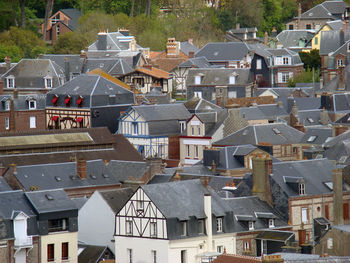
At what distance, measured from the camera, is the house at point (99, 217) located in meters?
65.0

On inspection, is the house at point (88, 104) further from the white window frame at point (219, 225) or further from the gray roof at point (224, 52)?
the white window frame at point (219, 225)

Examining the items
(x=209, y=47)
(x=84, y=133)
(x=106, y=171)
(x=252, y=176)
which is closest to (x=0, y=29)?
(x=209, y=47)

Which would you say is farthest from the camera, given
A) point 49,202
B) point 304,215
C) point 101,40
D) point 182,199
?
point 101,40

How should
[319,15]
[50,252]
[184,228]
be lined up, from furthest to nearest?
[319,15] → [50,252] → [184,228]

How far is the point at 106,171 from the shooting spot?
247 feet

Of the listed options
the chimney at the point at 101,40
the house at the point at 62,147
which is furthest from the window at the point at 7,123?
the chimney at the point at 101,40

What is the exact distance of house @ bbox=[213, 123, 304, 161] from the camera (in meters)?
84.9

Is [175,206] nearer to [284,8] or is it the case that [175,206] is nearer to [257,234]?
[257,234]

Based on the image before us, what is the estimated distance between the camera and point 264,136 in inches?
3393

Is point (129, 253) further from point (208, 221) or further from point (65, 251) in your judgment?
point (65, 251)

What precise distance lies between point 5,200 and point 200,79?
55.4 m

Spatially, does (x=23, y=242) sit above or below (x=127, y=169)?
below

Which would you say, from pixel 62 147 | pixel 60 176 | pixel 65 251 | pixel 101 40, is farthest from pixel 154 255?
pixel 101 40

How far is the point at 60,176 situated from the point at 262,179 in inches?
494
